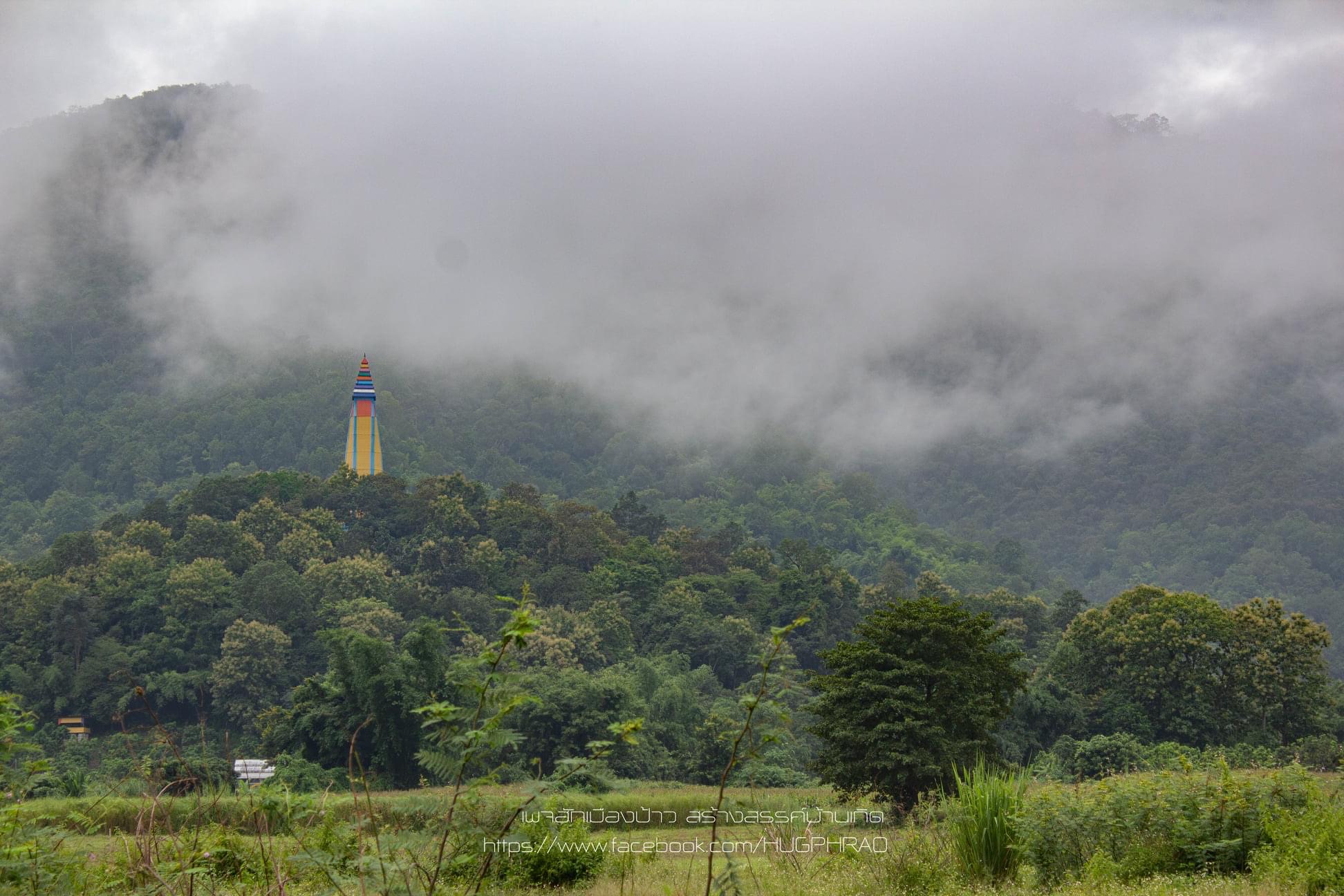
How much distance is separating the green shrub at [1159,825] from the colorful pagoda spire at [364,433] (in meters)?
88.4

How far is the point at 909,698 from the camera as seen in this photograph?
22.7 metres

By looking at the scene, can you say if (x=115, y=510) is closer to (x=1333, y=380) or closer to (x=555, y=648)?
(x=555, y=648)

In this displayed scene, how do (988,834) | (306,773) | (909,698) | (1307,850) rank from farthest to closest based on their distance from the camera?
1. (306,773)
2. (909,698)
3. (988,834)
4. (1307,850)

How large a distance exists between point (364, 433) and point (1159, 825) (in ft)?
302

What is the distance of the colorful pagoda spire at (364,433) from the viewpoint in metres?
94.9

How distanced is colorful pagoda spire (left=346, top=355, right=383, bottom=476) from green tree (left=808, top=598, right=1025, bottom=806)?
250ft

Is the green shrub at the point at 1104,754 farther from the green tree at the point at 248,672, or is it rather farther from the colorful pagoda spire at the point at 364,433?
the colorful pagoda spire at the point at 364,433

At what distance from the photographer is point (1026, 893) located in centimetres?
860

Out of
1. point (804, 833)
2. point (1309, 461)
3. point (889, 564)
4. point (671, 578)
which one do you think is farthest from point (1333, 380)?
point (804, 833)

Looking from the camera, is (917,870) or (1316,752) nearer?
(917,870)

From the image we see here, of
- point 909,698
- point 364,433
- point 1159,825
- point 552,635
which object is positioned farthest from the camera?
point 364,433

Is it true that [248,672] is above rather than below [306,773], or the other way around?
above

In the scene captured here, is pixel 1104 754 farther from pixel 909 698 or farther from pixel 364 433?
pixel 364 433

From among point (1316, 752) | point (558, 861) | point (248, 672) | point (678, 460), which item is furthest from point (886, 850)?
point (678, 460)
